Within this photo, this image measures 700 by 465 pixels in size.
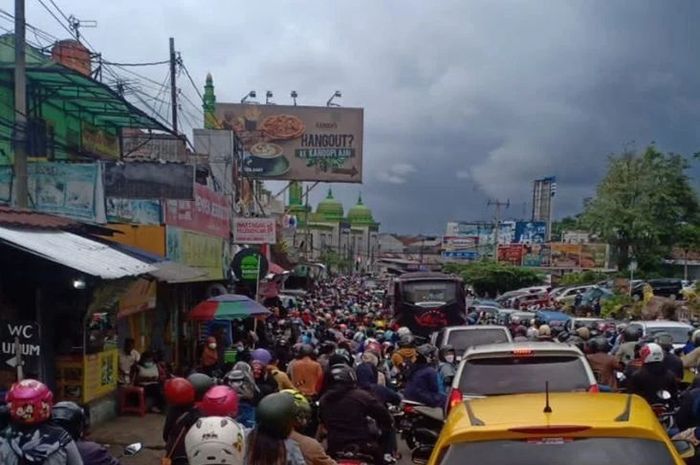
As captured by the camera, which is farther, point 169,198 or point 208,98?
point 208,98

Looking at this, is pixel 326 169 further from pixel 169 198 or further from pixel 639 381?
pixel 639 381

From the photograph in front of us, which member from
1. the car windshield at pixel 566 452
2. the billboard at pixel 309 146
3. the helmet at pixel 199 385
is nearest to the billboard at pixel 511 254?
the billboard at pixel 309 146

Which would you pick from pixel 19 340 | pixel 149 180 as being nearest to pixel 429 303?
pixel 149 180

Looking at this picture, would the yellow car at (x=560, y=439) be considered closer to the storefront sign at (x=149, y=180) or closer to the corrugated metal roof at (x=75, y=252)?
the corrugated metal roof at (x=75, y=252)

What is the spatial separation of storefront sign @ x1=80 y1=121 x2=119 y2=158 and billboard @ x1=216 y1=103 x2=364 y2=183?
2334cm

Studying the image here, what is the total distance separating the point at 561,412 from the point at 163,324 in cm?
1634

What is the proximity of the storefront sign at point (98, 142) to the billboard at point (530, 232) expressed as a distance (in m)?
93.2

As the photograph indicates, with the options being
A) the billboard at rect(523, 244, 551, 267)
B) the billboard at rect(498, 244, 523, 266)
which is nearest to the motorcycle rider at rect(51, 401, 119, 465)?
the billboard at rect(523, 244, 551, 267)

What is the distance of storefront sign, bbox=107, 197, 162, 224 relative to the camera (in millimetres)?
18594

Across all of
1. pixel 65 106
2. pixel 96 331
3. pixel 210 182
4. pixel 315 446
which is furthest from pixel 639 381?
pixel 210 182

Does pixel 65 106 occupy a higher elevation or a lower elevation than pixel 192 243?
higher

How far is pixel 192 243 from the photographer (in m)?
20.2

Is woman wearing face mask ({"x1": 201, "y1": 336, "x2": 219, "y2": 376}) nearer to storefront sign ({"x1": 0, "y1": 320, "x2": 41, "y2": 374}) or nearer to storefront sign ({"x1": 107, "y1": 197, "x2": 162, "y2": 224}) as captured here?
storefront sign ({"x1": 107, "y1": 197, "x2": 162, "y2": 224})

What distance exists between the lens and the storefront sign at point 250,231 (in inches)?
1096
